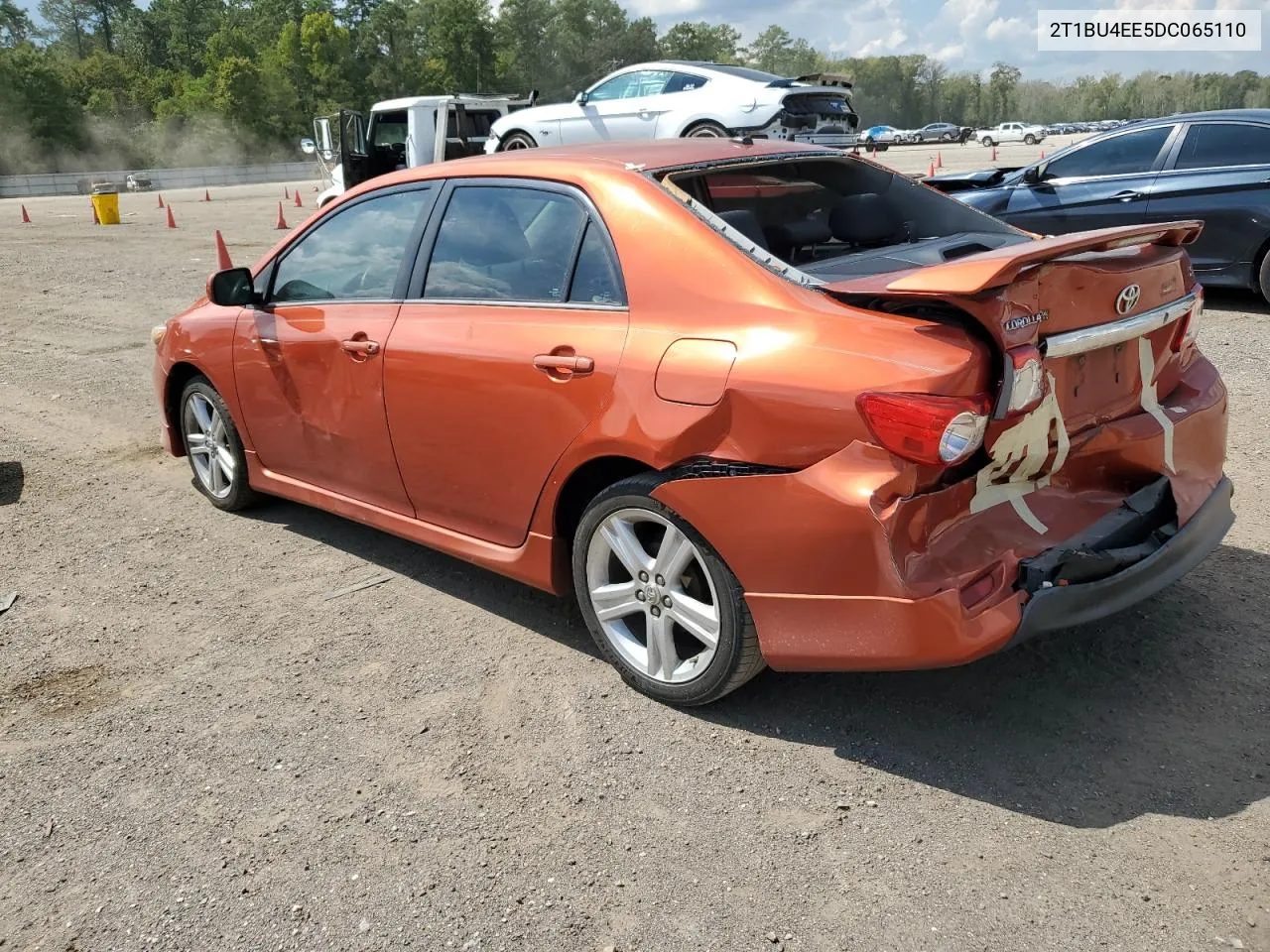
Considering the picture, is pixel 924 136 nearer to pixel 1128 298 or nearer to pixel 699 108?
pixel 699 108

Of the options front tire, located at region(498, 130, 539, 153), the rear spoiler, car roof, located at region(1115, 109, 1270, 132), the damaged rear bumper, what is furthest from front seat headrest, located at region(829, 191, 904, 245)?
front tire, located at region(498, 130, 539, 153)

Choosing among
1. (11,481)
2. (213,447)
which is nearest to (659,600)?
(213,447)

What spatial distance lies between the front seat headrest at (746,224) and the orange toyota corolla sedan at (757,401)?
12mm

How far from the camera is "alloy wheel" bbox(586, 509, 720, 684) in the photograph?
314 cm

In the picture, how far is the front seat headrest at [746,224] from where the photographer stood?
3265mm

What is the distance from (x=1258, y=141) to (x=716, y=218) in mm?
7083

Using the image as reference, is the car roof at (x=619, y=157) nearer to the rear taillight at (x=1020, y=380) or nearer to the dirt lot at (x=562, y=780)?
the rear taillight at (x=1020, y=380)

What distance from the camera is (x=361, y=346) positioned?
13.2 ft

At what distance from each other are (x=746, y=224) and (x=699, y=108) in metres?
11.4

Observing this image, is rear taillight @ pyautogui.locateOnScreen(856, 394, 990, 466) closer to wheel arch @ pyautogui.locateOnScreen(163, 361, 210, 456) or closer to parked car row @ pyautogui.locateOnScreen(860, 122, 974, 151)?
wheel arch @ pyautogui.locateOnScreen(163, 361, 210, 456)

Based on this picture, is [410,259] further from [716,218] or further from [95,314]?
[95,314]

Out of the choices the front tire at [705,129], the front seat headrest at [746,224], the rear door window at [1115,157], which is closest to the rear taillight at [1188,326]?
the front seat headrest at [746,224]

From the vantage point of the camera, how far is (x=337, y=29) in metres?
90.8

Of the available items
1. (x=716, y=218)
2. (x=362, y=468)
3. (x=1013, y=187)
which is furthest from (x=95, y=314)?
(x=716, y=218)
